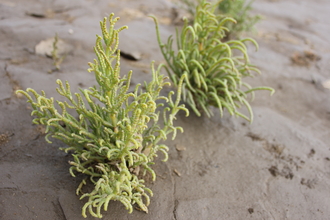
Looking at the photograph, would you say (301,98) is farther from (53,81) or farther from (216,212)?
(53,81)

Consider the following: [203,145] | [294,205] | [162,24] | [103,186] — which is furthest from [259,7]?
[103,186]

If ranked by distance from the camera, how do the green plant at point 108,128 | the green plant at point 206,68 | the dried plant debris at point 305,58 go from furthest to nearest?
the dried plant debris at point 305,58, the green plant at point 206,68, the green plant at point 108,128

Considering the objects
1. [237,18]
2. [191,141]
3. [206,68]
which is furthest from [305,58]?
[191,141]

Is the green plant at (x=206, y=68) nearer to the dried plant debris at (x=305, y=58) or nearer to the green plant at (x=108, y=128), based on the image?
the green plant at (x=108, y=128)

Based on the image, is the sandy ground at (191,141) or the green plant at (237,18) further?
the green plant at (237,18)

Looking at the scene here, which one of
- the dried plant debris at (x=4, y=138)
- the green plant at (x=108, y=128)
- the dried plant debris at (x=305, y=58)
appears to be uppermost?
the green plant at (x=108, y=128)

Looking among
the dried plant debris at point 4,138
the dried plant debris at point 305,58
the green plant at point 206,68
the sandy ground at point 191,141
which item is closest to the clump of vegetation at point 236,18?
the sandy ground at point 191,141

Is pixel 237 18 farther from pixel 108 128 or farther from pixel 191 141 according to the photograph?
pixel 108 128
